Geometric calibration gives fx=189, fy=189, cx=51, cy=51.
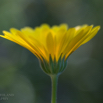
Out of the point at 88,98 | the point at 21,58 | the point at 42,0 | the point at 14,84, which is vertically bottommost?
the point at 88,98

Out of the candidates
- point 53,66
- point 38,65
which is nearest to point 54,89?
point 53,66

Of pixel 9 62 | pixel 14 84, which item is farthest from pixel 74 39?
pixel 9 62

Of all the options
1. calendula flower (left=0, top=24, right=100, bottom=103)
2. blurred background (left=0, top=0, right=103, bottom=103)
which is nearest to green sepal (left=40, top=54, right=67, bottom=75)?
calendula flower (left=0, top=24, right=100, bottom=103)

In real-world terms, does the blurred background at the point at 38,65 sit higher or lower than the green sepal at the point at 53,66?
higher

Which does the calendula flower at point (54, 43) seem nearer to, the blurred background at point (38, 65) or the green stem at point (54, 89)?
the green stem at point (54, 89)

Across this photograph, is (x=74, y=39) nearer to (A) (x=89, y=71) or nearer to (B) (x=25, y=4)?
(A) (x=89, y=71)

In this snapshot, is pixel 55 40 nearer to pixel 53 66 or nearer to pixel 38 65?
pixel 53 66

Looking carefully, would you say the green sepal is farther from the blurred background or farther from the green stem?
the blurred background

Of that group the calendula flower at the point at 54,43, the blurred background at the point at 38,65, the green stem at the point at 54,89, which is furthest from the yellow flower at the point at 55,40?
the blurred background at the point at 38,65
